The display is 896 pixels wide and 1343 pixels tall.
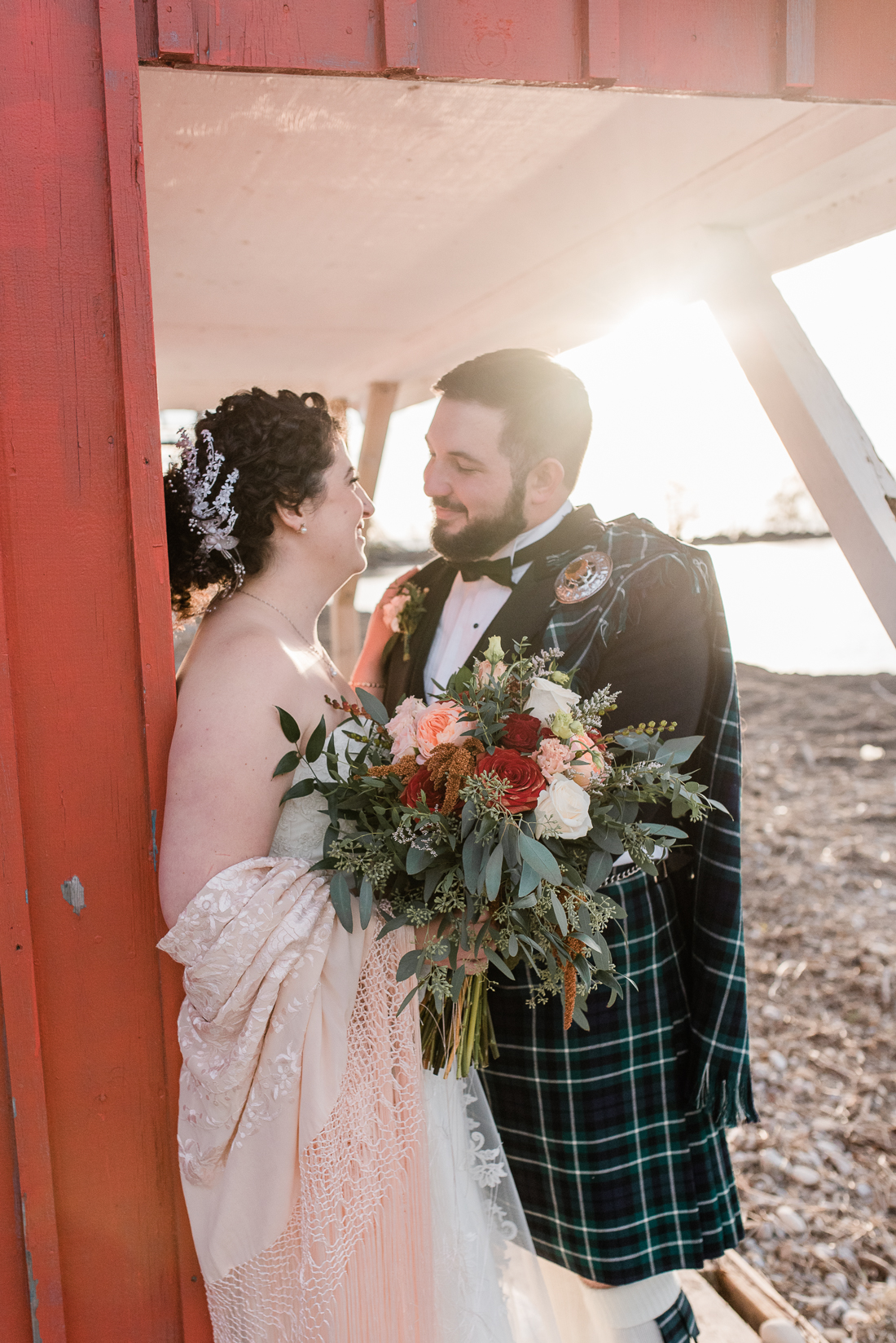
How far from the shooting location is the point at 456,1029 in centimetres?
173

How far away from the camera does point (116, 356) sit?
1.51 metres

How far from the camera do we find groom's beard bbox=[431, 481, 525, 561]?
2461 mm

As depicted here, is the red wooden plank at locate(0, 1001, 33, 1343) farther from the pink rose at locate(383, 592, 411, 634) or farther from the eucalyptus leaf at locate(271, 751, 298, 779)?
the pink rose at locate(383, 592, 411, 634)

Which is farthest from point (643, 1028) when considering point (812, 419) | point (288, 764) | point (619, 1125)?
point (812, 419)

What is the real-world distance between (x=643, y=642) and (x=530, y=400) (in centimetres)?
82

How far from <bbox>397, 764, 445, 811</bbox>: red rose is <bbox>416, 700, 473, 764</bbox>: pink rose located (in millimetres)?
35

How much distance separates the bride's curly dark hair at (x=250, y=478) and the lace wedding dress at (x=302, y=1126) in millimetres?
733

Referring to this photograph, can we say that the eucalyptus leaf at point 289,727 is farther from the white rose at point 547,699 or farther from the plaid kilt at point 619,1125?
the plaid kilt at point 619,1125

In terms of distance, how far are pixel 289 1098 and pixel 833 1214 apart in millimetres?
2625

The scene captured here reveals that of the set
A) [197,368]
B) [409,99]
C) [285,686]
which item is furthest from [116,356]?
[197,368]

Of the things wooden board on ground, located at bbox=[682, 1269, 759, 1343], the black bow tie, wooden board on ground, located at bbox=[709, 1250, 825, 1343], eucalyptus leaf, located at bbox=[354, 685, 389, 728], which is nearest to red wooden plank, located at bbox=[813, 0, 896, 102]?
the black bow tie

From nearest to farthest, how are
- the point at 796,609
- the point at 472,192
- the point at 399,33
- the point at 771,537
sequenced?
the point at 399,33 < the point at 472,192 < the point at 796,609 < the point at 771,537

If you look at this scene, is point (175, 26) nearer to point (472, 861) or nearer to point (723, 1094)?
point (472, 861)

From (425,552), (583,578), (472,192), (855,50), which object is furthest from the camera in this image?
(425,552)
